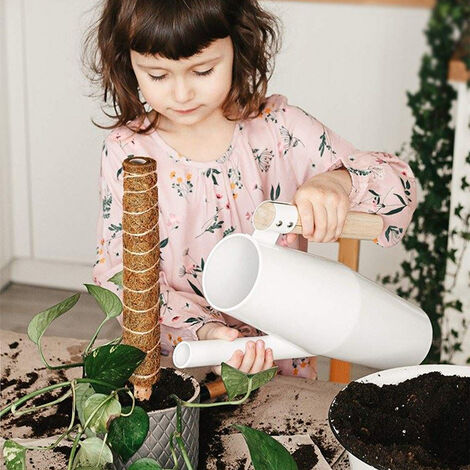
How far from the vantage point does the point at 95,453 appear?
0.70m

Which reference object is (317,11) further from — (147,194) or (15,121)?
(147,194)

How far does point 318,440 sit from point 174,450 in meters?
0.21

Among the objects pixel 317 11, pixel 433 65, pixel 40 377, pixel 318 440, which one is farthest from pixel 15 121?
pixel 318 440

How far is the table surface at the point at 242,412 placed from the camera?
863 millimetres

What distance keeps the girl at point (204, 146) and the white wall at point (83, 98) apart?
1031mm

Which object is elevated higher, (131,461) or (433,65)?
(433,65)

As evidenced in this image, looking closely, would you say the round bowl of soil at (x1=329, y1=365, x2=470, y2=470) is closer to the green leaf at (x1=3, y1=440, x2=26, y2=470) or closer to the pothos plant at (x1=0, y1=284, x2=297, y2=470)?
the pothos plant at (x1=0, y1=284, x2=297, y2=470)

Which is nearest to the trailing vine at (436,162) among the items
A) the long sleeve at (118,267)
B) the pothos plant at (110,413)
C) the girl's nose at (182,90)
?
the long sleeve at (118,267)

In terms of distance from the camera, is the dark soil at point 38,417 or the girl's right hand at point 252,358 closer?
the girl's right hand at point 252,358

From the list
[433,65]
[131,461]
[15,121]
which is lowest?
[15,121]

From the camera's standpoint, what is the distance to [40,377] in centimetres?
103

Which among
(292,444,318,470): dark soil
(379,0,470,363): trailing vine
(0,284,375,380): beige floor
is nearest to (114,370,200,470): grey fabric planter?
(292,444,318,470): dark soil

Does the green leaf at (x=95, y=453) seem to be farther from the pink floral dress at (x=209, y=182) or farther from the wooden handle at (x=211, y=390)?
the pink floral dress at (x=209, y=182)

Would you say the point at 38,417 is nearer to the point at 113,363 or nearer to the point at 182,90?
the point at 113,363
